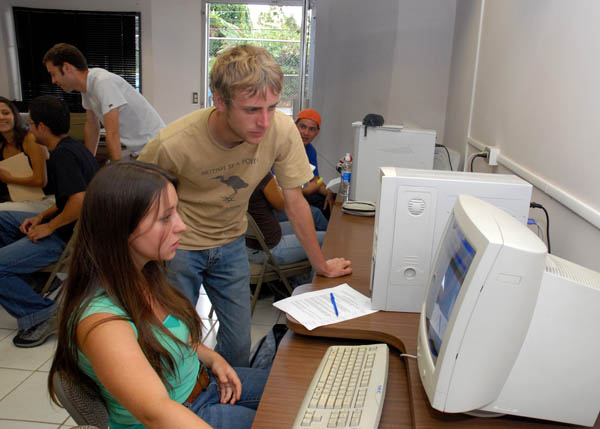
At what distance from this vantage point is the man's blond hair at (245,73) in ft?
4.33

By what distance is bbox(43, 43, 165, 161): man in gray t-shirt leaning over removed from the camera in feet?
9.80

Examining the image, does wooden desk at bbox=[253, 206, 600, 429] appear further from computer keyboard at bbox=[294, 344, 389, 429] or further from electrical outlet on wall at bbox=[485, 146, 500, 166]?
electrical outlet on wall at bbox=[485, 146, 500, 166]

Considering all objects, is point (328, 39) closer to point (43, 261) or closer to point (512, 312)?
point (43, 261)

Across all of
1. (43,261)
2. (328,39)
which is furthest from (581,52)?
(328,39)

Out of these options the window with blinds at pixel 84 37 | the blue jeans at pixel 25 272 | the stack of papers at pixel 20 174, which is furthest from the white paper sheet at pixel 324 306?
the window with blinds at pixel 84 37

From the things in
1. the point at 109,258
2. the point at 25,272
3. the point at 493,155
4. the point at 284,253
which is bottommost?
the point at 25,272

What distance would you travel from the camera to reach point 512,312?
0.77 m

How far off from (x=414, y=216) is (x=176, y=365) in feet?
2.28

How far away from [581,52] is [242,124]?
997 millimetres

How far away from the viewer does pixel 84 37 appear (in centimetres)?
596

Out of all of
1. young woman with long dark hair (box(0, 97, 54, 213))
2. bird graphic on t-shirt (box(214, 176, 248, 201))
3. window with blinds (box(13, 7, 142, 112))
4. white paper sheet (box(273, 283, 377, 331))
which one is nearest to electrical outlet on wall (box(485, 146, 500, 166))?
white paper sheet (box(273, 283, 377, 331))

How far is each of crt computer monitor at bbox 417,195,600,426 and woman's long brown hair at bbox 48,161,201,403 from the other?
58 cm

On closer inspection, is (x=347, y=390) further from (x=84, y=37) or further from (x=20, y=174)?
(x=84, y=37)

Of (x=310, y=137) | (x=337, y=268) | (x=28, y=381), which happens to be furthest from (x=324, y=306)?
(x=310, y=137)
